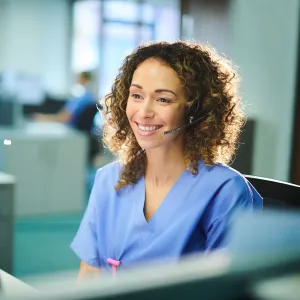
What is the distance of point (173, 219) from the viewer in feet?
3.33

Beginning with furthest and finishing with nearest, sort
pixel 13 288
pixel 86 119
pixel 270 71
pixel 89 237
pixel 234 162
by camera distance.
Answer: pixel 86 119
pixel 270 71
pixel 234 162
pixel 89 237
pixel 13 288

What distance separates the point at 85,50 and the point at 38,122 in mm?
3110

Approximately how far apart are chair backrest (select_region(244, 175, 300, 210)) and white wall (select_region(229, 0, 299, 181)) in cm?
206

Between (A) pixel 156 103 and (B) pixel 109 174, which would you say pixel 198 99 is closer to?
(A) pixel 156 103

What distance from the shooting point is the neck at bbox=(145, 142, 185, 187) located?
1.08 metres

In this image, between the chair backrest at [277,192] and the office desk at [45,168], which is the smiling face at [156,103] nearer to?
the chair backrest at [277,192]

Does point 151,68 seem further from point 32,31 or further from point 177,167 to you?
point 32,31

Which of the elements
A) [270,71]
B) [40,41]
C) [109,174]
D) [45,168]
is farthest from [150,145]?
[40,41]

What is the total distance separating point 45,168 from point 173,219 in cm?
282

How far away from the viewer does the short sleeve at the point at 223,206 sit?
0.99m

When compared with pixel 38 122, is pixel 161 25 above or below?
above

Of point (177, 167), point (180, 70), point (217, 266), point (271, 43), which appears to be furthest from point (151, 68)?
point (271, 43)

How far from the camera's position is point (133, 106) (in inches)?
42.4

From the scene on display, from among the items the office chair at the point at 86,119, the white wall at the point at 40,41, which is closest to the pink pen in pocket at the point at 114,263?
the office chair at the point at 86,119
